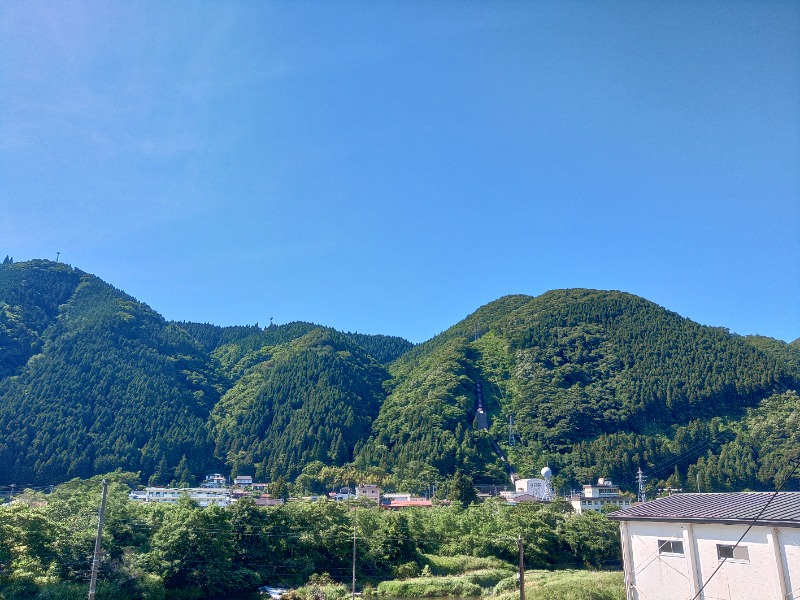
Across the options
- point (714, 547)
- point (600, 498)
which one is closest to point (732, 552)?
point (714, 547)

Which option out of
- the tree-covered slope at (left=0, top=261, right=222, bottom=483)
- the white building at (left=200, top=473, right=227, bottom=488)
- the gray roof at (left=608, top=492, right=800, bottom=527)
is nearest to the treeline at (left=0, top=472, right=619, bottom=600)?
the gray roof at (left=608, top=492, right=800, bottom=527)

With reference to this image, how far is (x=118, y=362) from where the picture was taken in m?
118

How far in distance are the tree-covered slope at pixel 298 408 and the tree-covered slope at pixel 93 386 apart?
19.8 feet

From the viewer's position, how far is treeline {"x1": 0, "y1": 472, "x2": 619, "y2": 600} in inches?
1262

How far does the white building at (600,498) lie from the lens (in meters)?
67.6

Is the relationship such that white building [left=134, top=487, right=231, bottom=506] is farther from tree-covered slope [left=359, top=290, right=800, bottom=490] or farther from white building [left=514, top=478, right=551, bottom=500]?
white building [left=514, top=478, right=551, bottom=500]

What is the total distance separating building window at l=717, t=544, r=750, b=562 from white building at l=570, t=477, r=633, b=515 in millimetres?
56307

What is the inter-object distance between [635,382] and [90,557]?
95.4 metres

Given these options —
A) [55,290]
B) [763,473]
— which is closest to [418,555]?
[763,473]

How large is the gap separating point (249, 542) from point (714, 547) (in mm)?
33525

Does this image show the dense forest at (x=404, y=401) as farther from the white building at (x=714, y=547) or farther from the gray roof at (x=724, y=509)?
the white building at (x=714, y=547)

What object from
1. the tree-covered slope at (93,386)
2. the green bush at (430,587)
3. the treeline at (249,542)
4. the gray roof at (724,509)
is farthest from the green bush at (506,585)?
the tree-covered slope at (93,386)

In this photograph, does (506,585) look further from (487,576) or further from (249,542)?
(249,542)

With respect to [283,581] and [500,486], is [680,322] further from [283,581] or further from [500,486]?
[283,581]
